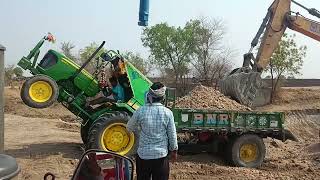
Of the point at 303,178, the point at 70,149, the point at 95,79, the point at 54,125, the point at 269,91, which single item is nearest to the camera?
the point at 303,178

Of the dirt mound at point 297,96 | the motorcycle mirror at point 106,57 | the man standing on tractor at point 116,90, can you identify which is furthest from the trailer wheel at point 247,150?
the dirt mound at point 297,96

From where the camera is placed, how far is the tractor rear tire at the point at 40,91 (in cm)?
1088

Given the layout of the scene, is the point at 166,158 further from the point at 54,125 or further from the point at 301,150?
the point at 54,125

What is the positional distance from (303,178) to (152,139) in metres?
5.38

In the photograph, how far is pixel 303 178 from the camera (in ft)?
35.5

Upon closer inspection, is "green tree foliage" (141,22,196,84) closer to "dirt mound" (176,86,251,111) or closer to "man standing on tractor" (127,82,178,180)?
"dirt mound" (176,86,251,111)

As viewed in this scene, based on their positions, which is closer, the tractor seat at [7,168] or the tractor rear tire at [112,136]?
the tractor seat at [7,168]

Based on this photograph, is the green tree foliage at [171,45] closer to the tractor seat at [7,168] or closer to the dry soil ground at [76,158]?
the dry soil ground at [76,158]

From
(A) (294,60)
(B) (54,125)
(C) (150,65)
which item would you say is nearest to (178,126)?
(B) (54,125)

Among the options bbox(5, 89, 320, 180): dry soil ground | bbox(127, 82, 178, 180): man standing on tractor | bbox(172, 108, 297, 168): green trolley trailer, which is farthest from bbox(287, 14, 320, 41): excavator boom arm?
bbox(127, 82, 178, 180): man standing on tractor

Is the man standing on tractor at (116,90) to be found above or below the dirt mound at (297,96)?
below

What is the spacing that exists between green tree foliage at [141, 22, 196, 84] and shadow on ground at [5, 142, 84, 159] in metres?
26.6

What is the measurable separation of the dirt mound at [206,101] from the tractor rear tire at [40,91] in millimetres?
3264

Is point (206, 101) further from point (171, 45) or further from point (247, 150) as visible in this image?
point (171, 45)
